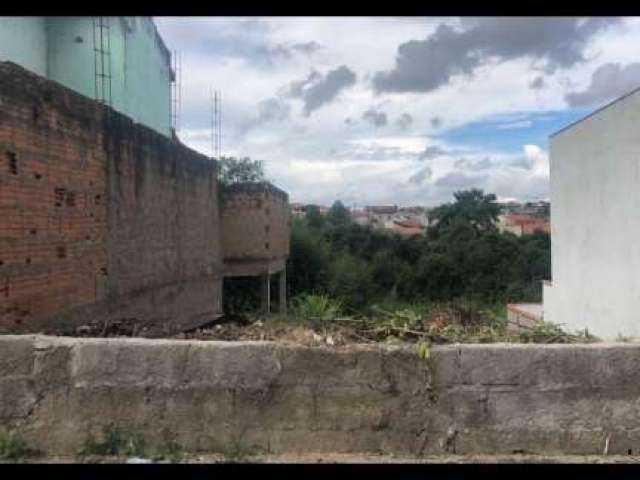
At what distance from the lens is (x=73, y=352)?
3.56m

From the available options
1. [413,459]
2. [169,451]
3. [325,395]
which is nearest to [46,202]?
[169,451]

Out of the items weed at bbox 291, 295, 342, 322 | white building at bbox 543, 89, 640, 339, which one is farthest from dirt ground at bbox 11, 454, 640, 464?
white building at bbox 543, 89, 640, 339

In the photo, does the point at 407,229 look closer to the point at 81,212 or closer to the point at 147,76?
the point at 147,76

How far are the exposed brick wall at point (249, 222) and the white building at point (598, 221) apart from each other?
700cm

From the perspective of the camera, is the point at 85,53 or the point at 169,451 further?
the point at 85,53

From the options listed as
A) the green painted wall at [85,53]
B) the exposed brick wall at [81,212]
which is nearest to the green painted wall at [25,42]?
the green painted wall at [85,53]

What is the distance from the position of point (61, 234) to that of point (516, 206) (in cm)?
7322

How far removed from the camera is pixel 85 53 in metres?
11.1

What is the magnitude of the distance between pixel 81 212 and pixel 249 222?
9.77 meters

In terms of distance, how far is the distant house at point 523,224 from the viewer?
5266 centimetres

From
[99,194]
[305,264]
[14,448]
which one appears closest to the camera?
[14,448]

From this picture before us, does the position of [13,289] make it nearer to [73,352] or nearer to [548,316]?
[73,352]

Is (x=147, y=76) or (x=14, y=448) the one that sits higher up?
(x=147, y=76)
